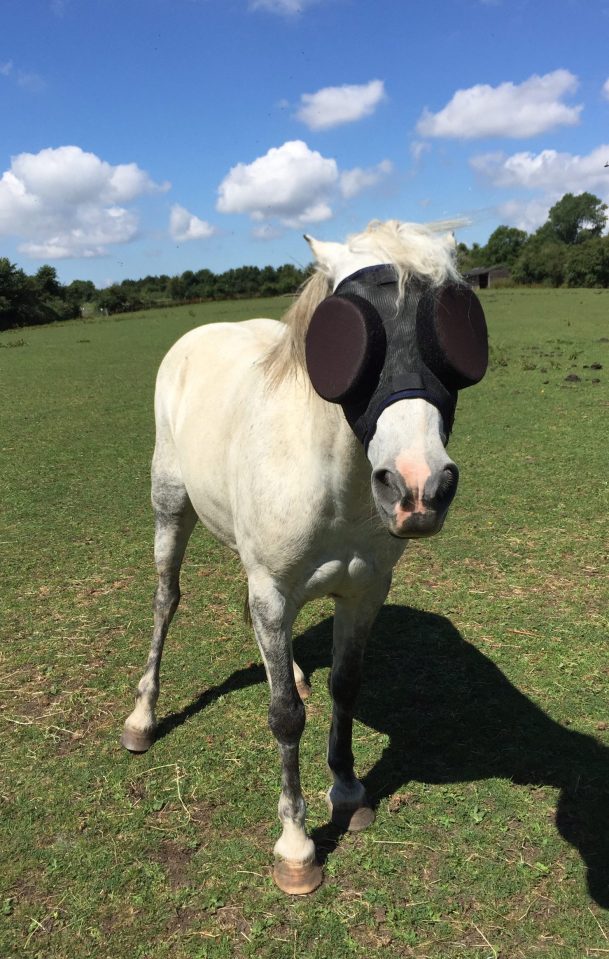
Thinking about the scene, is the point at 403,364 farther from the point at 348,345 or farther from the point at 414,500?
the point at 414,500

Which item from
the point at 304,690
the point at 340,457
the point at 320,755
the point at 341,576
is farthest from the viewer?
the point at 304,690

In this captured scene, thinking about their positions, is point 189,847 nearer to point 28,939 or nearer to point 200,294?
point 28,939

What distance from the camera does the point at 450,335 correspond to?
5.25 ft

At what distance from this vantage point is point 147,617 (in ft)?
14.4

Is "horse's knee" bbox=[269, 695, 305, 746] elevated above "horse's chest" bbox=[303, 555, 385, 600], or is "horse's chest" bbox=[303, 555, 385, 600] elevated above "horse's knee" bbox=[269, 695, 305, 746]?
"horse's chest" bbox=[303, 555, 385, 600]

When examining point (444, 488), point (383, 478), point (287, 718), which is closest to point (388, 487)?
point (383, 478)

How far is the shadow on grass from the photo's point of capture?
106 inches

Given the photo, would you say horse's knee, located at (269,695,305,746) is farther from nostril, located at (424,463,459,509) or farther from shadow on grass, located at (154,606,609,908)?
nostril, located at (424,463,459,509)

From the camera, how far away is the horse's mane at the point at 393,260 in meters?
1.67

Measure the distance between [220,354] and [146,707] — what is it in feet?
5.94

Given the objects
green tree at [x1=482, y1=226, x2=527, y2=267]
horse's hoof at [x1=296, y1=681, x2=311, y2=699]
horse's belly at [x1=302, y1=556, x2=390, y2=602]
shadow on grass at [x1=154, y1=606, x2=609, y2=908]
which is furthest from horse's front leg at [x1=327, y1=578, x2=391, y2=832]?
green tree at [x1=482, y1=226, x2=527, y2=267]

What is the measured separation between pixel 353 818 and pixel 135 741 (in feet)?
3.71

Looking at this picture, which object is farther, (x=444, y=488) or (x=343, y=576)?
(x=343, y=576)

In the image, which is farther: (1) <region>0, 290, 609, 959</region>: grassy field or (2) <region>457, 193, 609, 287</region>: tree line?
(2) <region>457, 193, 609, 287</region>: tree line
